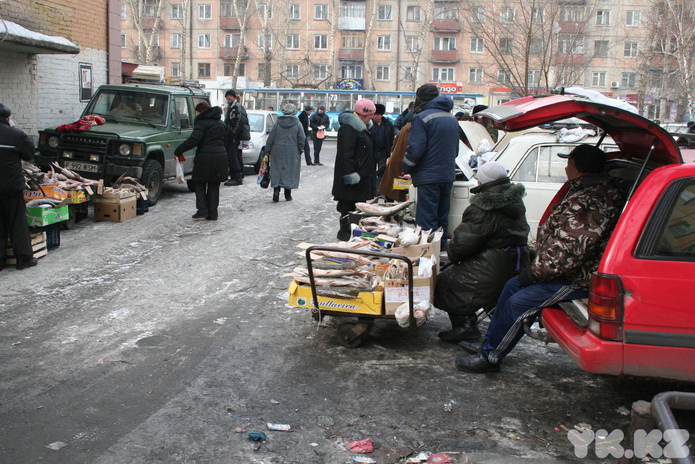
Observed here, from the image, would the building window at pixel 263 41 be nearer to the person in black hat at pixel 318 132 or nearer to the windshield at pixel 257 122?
the person in black hat at pixel 318 132

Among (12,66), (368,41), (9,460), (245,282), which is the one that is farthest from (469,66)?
(9,460)

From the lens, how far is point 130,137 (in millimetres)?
11547

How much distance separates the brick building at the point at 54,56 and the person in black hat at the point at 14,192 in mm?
5053

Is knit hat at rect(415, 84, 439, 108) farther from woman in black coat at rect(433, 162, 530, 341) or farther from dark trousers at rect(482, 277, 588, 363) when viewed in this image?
dark trousers at rect(482, 277, 588, 363)

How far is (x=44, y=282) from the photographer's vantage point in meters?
7.31

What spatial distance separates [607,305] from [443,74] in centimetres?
5829

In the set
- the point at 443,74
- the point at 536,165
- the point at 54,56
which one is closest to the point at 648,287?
the point at 536,165

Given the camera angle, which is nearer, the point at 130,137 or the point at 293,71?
the point at 130,137

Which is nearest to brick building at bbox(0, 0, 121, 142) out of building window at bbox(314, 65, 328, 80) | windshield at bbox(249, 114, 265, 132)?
windshield at bbox(249, 114, 265, 132)

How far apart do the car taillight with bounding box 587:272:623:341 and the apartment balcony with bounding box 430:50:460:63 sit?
5758 centimetres

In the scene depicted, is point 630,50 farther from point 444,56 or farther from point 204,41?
point 204,41

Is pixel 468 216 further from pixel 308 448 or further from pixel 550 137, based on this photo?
pixel 550 137

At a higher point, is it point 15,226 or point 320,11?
point 320,11

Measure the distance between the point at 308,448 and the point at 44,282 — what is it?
4.68 m
